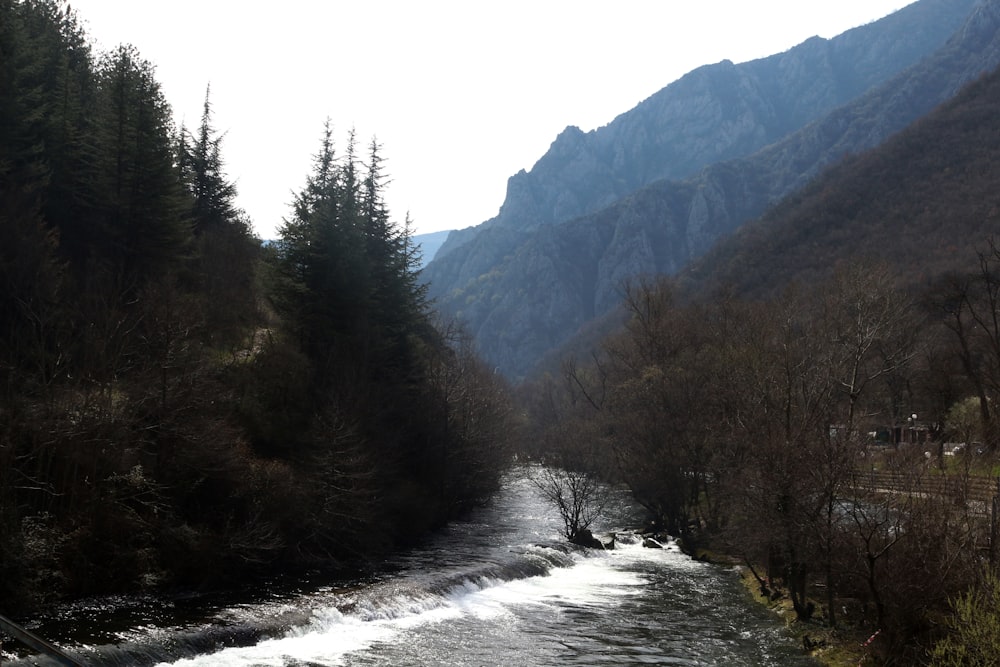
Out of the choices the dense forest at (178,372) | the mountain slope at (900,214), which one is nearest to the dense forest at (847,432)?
the mountain slope at (900,214)

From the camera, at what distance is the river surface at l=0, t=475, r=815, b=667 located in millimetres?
19844

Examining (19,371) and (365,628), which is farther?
(19,371)

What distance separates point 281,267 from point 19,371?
18.4 metres

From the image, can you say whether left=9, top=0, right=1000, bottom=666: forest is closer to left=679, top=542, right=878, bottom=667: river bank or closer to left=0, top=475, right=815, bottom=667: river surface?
left=679, top=542, right=878, bottom=667: river bank

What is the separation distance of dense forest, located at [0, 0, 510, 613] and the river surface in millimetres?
2570

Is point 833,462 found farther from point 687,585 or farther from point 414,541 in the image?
point 414,541

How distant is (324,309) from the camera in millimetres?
42406

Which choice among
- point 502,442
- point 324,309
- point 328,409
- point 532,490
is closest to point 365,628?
point 328,409

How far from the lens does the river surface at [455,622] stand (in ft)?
65.1

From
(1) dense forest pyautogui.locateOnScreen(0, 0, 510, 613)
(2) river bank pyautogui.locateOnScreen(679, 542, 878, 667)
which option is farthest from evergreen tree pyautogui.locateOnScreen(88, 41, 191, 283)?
(2) river bank pyautogui.locateOnScreen(679, 542, 878, 667)

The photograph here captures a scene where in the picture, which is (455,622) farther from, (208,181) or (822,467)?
(208,181)

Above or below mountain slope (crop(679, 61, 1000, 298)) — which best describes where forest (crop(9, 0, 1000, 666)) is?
below

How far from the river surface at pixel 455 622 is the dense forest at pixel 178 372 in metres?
2.57

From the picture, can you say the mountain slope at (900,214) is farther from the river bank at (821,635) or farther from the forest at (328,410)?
the river bank at (821,635)
